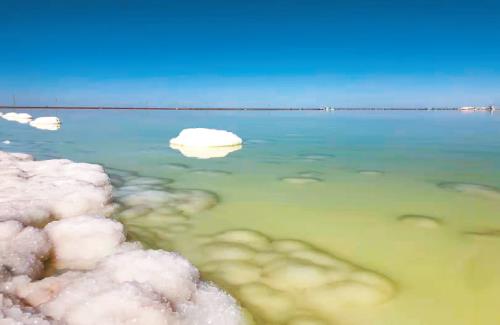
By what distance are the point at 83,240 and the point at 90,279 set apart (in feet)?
2.43

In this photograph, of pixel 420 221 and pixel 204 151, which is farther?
pixel 204 151

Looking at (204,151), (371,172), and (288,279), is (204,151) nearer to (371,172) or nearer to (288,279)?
(371,172)

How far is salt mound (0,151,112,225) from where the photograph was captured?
3309 mm

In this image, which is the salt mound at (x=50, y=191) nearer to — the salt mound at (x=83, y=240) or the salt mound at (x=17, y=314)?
the salt mound at (x=83, y=240)

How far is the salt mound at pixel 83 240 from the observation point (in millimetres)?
2518

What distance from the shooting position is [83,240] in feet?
8.95

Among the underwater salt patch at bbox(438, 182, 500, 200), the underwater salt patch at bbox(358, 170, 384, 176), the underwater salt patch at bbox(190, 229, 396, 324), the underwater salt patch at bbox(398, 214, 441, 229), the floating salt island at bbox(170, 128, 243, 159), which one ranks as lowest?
the underwater salt patch at bbox(190, 229, 396, 324)

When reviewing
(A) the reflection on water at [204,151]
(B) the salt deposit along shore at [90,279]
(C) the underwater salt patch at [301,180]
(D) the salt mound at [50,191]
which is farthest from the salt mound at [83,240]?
(A) the reflection on water at [204,151]

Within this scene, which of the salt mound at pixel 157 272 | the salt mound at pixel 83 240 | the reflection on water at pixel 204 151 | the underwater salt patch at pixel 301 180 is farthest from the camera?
the reflection on water at pixel 204 151

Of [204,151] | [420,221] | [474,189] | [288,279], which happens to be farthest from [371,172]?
[204,151]

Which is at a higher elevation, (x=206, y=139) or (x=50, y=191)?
(x=206, y=139)

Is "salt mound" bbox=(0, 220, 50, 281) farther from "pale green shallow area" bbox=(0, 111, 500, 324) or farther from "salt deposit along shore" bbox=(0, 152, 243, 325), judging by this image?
"pale green shallow area" bbox=(0, 111, 500, 324)

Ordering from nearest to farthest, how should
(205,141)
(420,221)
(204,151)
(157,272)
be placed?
(157,272)
(420,221)
(204,151)
(205,141)

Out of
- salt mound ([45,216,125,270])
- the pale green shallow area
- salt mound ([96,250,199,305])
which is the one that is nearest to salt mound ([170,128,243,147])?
the pale green shallow area
